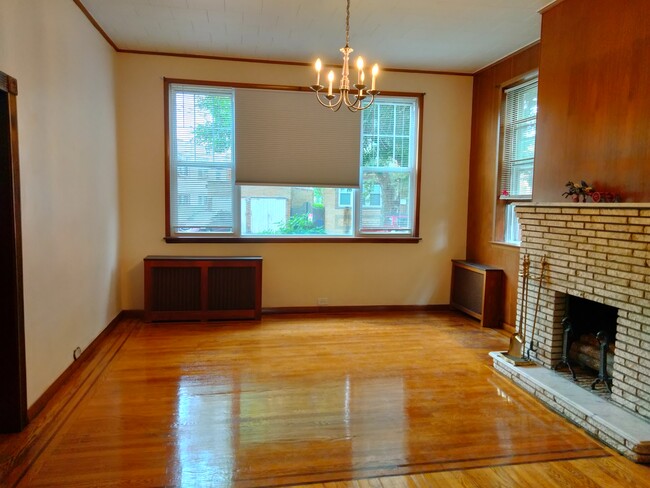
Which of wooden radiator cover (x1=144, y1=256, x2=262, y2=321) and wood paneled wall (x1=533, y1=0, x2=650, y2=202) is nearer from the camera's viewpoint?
wood paneled wall (x1=533, y1=0, x2=650, y2=202)

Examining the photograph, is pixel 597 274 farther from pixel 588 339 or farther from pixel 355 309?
pixel 355 309

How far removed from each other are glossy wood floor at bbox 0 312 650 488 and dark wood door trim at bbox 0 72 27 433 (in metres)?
0.21

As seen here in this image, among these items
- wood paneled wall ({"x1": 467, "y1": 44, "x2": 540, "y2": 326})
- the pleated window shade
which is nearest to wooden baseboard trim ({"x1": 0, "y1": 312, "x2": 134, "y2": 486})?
the pleated window shade

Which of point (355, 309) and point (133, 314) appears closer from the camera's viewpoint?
point (133, 314)

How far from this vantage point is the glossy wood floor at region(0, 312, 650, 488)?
2223 mm

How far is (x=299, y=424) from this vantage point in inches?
107

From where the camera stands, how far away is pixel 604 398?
2900 millimetres

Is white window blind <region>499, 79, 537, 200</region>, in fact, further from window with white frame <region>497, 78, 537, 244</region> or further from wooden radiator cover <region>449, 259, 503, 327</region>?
wooden radiator cover <region>449, 259, 503, 327</region>

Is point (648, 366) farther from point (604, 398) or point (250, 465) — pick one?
point (250, 465)

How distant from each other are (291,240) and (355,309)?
1.20 m

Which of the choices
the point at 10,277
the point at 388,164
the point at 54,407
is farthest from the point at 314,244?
the point at 10,277

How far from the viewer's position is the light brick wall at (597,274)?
2.64m

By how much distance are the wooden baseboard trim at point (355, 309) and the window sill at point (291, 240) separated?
82 centimetres

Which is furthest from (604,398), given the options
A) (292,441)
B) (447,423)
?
(292,441)
